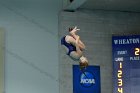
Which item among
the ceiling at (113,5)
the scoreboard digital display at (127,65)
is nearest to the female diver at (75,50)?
the scoreboard digital display at (127,65)

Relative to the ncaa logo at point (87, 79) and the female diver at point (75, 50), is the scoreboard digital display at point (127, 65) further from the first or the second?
the female diver at point (75, 50)

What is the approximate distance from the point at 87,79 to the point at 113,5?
89 cm

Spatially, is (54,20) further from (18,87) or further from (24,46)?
(18,87)

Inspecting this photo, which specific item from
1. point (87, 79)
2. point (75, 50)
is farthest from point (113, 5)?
point (75, 50)

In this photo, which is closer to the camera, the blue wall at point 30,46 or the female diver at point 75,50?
the female diver at point 75,50

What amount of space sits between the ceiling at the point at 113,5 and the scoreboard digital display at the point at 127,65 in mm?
416

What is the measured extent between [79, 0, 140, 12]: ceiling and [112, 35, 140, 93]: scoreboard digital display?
416 millimetres

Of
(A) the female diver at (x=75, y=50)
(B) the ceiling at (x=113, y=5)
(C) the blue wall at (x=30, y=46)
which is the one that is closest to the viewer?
(A) the female diver at (x=75, y=50)

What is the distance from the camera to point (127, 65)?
3.58 m

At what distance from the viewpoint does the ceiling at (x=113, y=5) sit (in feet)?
12.5

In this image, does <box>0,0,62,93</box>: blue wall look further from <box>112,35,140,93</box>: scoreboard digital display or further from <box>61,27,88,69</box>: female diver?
<box>61,27,88,69</box>: female diver

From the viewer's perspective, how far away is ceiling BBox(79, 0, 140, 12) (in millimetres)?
3796

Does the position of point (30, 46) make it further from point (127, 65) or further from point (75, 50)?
point (75, 50)

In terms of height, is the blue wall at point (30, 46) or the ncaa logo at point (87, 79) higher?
the blue wall at point (30, 46)
